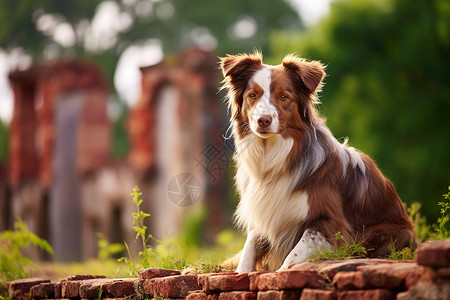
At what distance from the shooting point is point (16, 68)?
914 inches

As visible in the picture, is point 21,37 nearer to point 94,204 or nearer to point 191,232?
point 94,204

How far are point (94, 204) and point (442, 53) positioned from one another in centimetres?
952

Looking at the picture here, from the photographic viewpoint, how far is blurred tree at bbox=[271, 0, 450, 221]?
1620 centimetres

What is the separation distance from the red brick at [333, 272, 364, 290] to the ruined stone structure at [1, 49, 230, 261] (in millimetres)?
8829

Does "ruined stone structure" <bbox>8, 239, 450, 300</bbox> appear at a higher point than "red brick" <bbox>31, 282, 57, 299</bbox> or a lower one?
higher

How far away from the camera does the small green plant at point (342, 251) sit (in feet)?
14.4

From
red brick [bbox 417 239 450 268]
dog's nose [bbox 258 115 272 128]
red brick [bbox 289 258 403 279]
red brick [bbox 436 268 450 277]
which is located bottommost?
red brick [bbox 289 258 403 279]

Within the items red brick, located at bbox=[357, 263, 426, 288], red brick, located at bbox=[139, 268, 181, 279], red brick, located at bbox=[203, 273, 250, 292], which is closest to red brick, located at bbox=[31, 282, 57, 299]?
red brick, located at bbox=[139, 268, 181, 279]

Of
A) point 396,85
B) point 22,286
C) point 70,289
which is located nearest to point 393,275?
point 70,289

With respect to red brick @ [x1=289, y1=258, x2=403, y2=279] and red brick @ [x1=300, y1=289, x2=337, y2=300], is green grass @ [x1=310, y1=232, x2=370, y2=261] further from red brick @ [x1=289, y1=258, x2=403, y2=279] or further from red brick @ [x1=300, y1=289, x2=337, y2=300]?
red brick @ [x1=300, y1=289, x2=337, y2=300]

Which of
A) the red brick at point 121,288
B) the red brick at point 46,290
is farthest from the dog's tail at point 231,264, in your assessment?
the red brick at point 46,290

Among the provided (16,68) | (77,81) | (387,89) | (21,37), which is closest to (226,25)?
(21,37)

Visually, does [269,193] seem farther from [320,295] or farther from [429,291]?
[429,291]

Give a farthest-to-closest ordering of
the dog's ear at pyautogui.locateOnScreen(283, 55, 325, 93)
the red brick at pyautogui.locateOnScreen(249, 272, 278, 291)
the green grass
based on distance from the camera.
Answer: the dog's ear at pyautogui.locateOnScreen(283, 55, 325, 93), the green grass, the red brick at pyautogui.locateOnScreen(249, 272, 278, 291)
